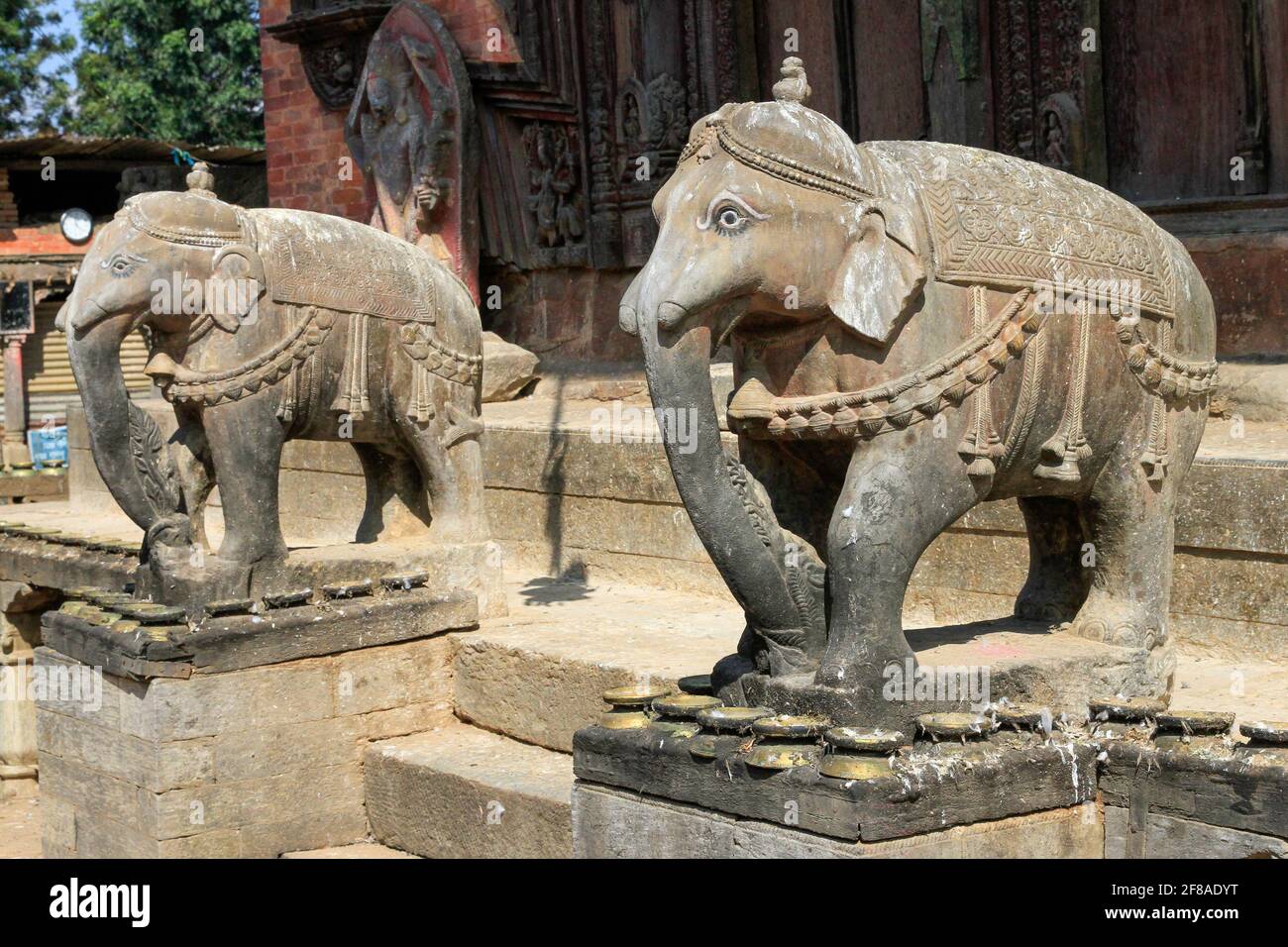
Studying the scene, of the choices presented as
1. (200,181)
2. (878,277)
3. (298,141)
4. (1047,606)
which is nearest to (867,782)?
(878,277)

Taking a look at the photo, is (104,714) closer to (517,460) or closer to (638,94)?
(517,460)

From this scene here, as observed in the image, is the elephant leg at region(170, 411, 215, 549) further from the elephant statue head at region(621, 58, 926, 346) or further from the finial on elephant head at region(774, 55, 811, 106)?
the finial on elephant head at region(774, 55, 811, 106)

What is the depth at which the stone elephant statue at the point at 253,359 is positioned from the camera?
654cm

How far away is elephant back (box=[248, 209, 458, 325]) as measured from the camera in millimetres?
6680

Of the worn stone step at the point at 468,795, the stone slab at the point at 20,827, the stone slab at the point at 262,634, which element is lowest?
the stone slab at the point at 20,827

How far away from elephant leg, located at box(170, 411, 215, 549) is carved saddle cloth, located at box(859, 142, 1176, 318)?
331cm

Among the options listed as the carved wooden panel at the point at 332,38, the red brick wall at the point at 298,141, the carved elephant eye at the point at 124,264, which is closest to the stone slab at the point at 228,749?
the carved elephant eye at the point at 124,264

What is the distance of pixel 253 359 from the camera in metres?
6.60

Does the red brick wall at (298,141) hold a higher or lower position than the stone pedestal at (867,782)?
higher

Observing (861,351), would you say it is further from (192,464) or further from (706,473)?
(192,464)

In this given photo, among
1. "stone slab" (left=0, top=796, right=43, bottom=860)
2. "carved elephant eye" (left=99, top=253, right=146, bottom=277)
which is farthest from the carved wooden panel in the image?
"carved elephant eye" (left=99, top=253, right=146, bottom=277)

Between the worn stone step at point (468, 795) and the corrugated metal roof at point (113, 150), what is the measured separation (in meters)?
14.0

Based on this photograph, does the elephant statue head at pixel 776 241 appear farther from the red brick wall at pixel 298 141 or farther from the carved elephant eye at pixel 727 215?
the red brick wall at pixel 298 141

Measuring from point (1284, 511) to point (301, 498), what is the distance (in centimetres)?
605
